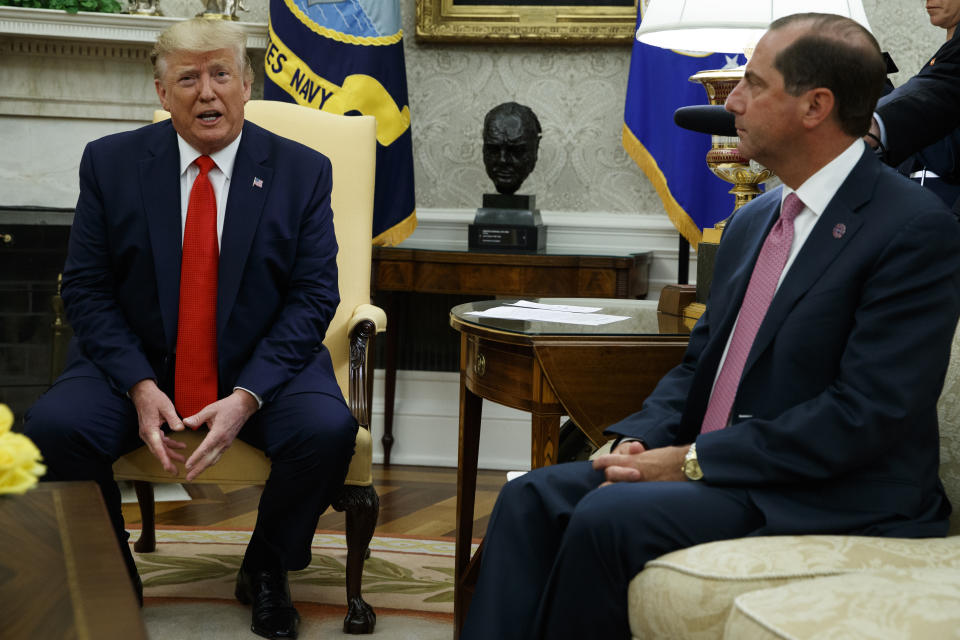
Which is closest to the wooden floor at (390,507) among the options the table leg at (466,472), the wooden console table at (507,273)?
the wooden console table at (507,273)

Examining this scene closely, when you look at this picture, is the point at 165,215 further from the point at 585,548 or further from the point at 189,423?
the point at 585,548

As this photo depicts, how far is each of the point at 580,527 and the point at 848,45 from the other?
0.84m

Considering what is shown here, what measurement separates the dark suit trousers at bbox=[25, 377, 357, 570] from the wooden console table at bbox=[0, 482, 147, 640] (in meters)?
0.69

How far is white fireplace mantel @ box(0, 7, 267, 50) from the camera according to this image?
3.74 m

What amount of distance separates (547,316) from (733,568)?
1011mm

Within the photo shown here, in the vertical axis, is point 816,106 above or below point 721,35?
below

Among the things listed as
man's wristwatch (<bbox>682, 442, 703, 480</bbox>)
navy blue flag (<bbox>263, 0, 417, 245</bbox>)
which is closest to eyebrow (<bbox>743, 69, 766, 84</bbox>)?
man's wristwatch (<bbox>682, 442, 703, 480</bbox>)

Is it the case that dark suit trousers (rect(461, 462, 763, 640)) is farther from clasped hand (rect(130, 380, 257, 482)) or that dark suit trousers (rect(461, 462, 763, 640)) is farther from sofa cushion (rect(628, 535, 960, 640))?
clasped hand (rect(130, 380, 257, 482))

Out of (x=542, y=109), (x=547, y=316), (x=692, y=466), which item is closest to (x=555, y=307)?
(x=547, y=316)

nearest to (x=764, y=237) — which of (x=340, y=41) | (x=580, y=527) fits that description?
(x=580, y=527)

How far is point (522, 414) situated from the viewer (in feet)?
13.7

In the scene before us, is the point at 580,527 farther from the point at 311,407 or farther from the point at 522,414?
the point at 522,414

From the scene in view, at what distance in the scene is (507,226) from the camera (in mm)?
3717

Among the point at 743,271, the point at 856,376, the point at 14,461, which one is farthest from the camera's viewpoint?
the point at 743,271
